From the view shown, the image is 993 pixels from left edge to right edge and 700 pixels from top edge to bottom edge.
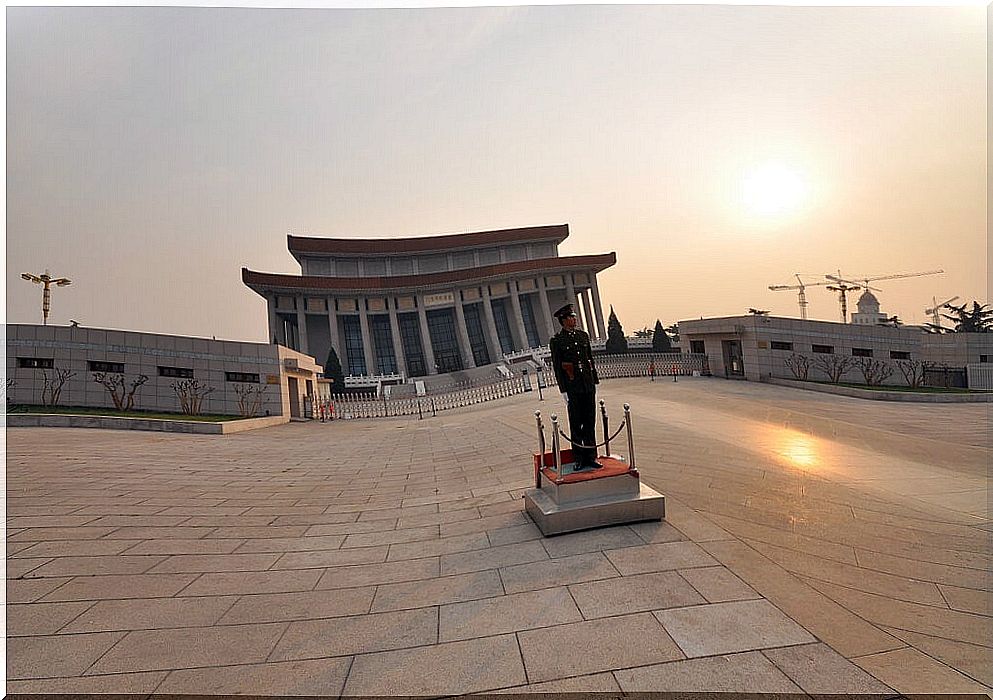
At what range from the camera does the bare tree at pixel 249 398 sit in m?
18.2

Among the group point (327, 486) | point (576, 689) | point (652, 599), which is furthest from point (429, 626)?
point (327, 486)

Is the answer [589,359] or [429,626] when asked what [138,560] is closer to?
[429,626]

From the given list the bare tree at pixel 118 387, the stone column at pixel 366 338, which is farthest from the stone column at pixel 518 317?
the bare tree at pixel 118 387

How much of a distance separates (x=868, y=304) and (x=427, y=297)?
54.7m

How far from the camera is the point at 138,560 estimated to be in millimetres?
4254

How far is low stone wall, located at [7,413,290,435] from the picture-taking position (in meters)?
→ 13.1

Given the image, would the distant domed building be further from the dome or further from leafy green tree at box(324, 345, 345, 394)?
leafy green tree at box(324, 345, 345, 394)

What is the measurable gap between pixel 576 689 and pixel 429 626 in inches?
41.8

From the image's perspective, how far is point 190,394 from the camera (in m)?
17.2

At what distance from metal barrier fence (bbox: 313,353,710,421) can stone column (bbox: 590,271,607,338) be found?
1750cm

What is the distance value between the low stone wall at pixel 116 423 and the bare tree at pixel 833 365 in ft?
75.8

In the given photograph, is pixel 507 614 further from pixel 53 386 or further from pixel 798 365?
pixel 798 365

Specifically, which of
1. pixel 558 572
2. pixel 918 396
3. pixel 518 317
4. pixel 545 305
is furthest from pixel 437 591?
pixel 545 305

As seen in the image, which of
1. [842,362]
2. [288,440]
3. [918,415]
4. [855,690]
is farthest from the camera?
[842,362]
